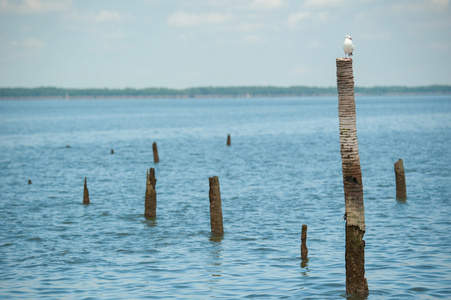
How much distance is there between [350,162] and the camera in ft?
49.1

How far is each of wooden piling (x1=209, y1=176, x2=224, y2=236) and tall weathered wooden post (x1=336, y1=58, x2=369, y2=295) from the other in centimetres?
934

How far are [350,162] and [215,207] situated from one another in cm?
1069

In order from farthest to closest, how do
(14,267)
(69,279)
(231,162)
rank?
(231,162), (14,267), (69,279)

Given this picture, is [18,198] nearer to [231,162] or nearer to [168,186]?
[168,186]

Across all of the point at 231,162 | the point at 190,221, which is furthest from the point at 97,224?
the point at 231,162

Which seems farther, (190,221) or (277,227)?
(190,221)

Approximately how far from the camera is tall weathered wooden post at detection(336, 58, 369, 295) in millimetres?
14922

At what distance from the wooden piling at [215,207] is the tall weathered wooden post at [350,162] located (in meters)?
9.34

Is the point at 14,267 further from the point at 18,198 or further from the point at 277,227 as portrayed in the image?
the point at 18,198

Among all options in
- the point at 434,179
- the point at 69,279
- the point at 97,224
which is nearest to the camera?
the point at 69,279

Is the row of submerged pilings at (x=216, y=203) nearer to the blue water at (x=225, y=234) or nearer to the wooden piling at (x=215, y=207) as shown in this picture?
the wooden piling at (x=215, y=207)

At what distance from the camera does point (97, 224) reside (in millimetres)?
28906

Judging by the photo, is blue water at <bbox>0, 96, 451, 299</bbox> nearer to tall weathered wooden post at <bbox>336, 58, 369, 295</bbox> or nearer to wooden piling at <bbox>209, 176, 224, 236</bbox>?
wooden piling at <bbox>209, 176, 224, 236</bbox>

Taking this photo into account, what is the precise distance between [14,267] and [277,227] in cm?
1154
